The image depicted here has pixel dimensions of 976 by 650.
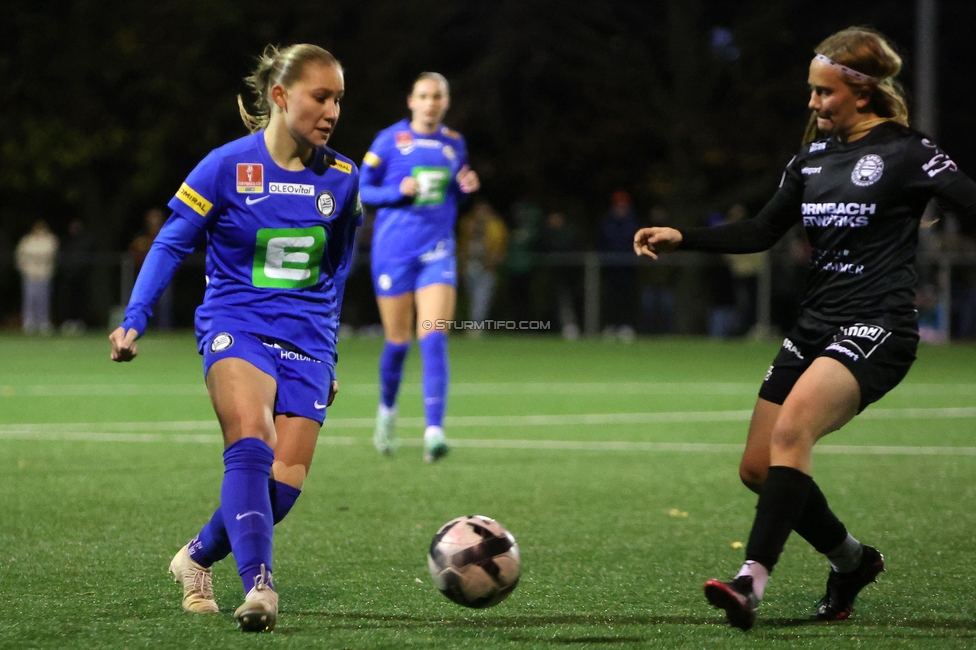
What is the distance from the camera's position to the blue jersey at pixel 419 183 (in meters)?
10.5

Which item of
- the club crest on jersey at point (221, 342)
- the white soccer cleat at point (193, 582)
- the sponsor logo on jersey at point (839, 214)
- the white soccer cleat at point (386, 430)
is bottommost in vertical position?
the white soccer cleat at point (386, 430)

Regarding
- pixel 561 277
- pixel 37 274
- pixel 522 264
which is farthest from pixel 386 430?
pixel 37 274

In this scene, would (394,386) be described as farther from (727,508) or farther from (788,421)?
(788,421)

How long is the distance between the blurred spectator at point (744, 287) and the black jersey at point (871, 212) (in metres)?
20.2

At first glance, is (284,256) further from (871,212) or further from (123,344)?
(871,212)

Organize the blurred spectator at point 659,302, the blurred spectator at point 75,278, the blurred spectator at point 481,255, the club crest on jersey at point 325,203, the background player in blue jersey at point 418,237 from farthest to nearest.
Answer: the blurred spectator at point 75,278
the blurred spectator at point 659,302
the blurred spectator at point 481,255
the background player in blue jersey at point 418,237
the club crest on jersey at point 325,203

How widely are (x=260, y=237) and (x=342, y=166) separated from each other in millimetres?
431

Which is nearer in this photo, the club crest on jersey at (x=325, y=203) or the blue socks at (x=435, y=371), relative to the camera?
the club crest on jersey at (x=325, y=203)

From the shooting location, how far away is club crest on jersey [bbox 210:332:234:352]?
5227 millimetres

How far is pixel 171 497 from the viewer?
832cm

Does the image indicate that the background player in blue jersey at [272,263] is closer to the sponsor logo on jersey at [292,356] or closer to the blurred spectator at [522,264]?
the sponsor logo on jersey at [292,356]

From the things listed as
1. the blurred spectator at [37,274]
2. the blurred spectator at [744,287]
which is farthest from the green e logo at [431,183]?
the blurred spectator at [37,274]

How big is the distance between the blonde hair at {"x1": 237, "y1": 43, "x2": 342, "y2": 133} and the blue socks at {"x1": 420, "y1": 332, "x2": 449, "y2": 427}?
480 cm

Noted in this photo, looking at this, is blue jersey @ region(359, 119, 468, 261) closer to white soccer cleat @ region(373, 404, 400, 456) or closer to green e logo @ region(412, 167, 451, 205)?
green e logo @ region(412, 167, 451, 205)
